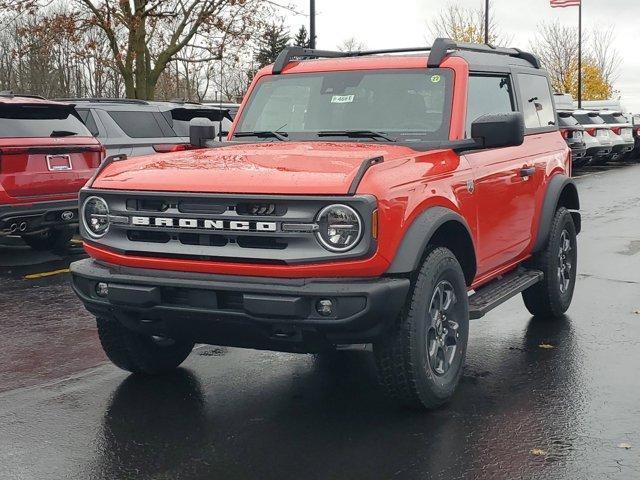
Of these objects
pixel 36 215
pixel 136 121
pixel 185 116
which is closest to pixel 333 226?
pixel 36 215

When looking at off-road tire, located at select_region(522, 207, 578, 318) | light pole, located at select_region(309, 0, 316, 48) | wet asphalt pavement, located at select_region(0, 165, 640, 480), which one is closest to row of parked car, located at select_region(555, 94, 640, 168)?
light pole, located at select_region(309, 0, 316, 48)

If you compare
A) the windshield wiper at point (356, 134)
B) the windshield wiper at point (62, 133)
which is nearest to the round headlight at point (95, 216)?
the windshield wiper at point (356, 134)

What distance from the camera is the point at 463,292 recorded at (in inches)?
196

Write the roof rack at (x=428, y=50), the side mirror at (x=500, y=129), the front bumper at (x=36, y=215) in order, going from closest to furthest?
the side mirror at (x=500, y=129) → the roof rack at (x=428, y=50) → the front bumper at (x=36, y=215)

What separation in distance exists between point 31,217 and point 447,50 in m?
5.53

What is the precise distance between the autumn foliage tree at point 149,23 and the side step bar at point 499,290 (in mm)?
24759

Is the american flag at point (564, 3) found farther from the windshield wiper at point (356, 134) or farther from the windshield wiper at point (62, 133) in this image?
the windshield wiper at point (356, 134)

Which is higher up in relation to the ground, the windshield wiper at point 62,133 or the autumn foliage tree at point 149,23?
the autumn foliage tree at point 149,23

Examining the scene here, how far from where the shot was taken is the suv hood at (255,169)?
4.28m

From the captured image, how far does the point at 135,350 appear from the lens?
5285 mm

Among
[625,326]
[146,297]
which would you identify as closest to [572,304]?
[625,326]

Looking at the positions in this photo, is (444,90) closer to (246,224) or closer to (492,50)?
(492,50)

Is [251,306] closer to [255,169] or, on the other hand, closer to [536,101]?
[255,169]

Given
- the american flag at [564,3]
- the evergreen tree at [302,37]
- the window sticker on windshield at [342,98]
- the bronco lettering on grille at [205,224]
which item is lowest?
the bronco lettering on grille at [205,224]
